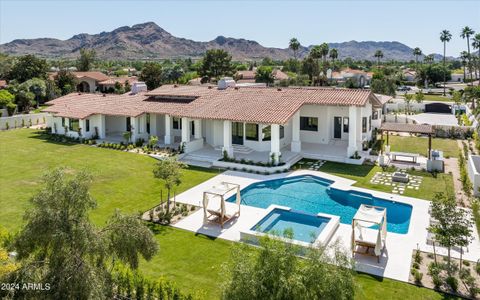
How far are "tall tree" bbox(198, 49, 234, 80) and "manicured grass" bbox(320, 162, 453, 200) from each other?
191 feet

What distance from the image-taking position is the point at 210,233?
18016 millimetres

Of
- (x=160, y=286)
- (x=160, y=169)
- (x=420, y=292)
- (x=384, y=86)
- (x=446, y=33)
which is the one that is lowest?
(x=420, y=292)

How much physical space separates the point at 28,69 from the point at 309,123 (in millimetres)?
58476

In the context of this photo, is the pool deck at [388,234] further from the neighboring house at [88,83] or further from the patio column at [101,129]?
the neighboring house at [88,83]

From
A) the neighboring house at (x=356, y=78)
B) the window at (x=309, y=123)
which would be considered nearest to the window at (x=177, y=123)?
the window at (x=309, y=123)

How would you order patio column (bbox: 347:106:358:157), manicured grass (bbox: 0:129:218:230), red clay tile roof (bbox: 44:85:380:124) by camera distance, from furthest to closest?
patio column (bbox: 347:106:358:157) → red clay tile roof (bbox: 44:85:380:124) → manicured grass (bbox: 0:129:218:230)

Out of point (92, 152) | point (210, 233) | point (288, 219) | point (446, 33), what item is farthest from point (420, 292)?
point (446, 33)

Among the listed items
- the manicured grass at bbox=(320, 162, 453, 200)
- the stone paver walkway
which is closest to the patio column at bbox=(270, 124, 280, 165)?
the manicured grass at bbox=(320, 162, 453, 200)

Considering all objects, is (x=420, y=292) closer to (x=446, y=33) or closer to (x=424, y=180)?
(x=424, y=180)

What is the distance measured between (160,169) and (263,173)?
33.7 feet

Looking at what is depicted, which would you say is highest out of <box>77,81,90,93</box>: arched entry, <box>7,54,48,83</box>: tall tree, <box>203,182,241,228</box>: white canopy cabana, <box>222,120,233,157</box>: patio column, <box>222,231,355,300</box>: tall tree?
<box>7,54,48,83</box>: tall tree

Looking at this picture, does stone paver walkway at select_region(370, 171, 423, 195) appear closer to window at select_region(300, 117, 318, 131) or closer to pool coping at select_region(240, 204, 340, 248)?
pool coping at select_region(240, 204, 340, 248)

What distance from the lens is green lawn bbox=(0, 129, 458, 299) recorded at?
13.8 m

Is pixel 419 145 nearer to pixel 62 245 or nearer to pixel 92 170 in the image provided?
pixel 92 170
